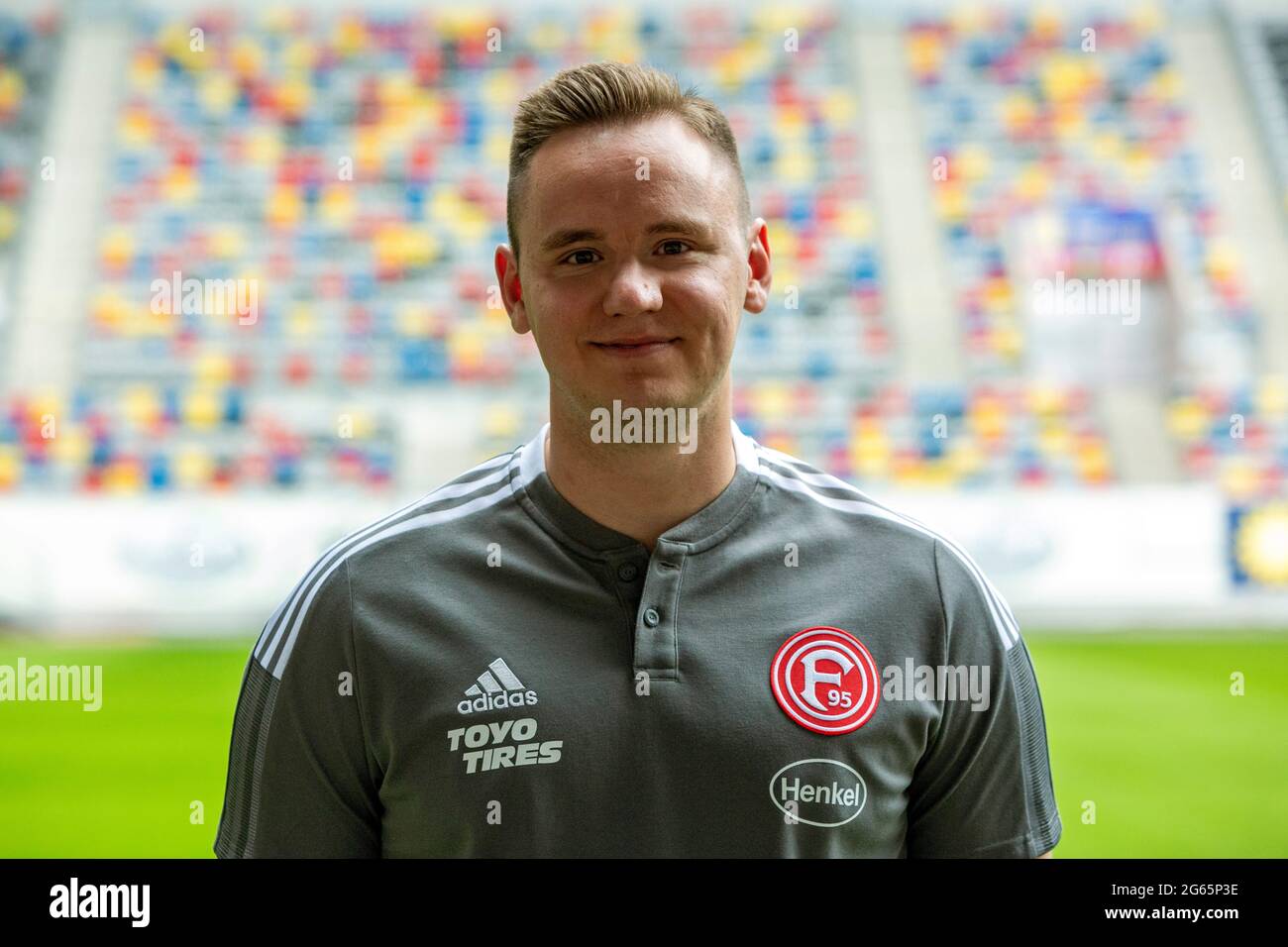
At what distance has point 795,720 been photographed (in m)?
1.21

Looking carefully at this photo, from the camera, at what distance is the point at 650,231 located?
1236 millimetres

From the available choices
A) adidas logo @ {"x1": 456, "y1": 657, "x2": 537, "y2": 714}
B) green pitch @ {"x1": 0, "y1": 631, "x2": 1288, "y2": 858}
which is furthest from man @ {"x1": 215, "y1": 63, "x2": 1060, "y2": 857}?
green pitch @ {"x1": 0, "y1": 631, "x2": 1288, "y2": 858}

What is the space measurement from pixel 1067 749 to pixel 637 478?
13.8ft

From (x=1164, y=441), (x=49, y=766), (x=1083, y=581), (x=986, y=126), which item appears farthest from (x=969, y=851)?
(x=986, y=126)

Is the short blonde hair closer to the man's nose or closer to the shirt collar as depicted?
the man's nose

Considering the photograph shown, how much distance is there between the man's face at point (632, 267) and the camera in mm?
1223

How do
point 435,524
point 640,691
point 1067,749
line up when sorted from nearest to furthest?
point 640,691 → point 435,524 → point 1067,749

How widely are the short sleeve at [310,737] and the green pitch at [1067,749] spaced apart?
2782 millimetres

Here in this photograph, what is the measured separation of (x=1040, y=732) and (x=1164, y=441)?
24.9 ft

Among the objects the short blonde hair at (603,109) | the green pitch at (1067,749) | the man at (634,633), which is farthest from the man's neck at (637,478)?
the green pitch at (1067,749)

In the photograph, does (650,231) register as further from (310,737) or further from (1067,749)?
(1067,749)

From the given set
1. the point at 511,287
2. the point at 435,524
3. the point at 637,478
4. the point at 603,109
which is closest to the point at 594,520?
the point at 637,478

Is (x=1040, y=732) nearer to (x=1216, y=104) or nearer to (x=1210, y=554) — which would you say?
(x=1210, y=554)

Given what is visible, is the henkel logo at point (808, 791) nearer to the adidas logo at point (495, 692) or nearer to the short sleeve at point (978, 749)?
the short sleeve at point (978, 749)
